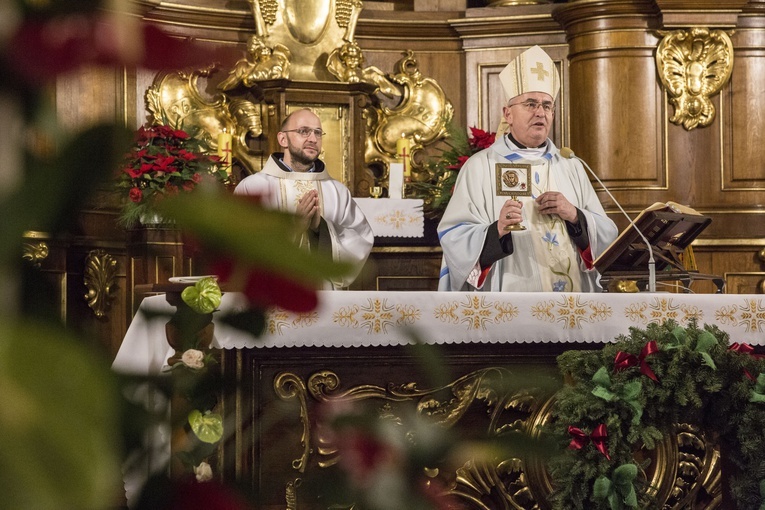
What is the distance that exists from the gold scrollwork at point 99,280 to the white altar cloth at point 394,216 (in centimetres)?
154

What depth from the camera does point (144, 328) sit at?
448 millimetres

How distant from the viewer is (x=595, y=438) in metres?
3.54

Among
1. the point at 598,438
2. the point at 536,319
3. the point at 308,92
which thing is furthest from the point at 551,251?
the point at 308,92

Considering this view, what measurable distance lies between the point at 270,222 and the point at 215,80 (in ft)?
24.2

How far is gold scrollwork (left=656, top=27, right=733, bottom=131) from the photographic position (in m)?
7.33

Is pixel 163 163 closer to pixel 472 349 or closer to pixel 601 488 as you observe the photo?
pixel 472 349

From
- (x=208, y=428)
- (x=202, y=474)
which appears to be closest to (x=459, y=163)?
(x=208, y=428)

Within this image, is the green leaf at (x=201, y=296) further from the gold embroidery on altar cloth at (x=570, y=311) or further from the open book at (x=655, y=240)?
the open book at (x=655, y=240)

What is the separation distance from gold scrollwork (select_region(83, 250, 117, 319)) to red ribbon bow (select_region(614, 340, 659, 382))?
373cm

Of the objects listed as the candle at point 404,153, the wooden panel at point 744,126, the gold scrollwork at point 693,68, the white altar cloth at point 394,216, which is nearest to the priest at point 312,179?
the white altar cloth at point 394,216

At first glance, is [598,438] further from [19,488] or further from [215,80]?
[215,80]

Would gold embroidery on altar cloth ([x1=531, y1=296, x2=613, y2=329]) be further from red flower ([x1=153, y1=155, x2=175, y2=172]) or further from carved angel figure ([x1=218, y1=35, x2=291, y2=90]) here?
carved angel figure ([x1=218, y1=35, x2=291, y2=90])

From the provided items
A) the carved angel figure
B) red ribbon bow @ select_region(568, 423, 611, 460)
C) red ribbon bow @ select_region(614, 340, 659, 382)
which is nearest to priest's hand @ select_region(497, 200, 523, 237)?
red ribbon bow @ select_region(614, 340, 659, 382)

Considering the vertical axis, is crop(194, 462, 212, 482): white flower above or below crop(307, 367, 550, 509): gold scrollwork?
above
